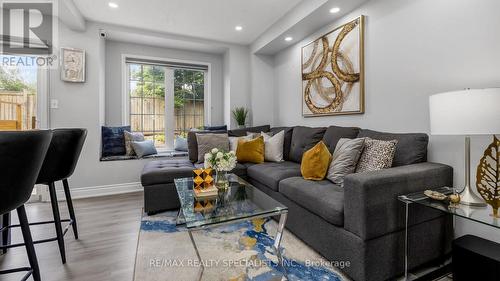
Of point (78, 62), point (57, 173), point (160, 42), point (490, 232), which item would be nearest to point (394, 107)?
point (490, 232)

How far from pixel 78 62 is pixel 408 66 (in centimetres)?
396

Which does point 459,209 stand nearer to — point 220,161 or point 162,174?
point 220,161

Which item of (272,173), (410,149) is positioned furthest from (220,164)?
(410,149)

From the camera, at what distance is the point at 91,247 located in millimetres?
1982

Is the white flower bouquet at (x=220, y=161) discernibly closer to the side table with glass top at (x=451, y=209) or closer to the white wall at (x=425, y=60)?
the side table with glass top at (x=451, y=209)

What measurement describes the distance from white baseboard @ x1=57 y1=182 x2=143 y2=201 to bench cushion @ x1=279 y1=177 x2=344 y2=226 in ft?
8.29

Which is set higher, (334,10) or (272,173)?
(334,10)

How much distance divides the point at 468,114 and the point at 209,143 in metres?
2.74

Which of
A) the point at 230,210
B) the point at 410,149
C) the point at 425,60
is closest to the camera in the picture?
the point at 230,210

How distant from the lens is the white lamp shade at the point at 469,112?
1.29 m

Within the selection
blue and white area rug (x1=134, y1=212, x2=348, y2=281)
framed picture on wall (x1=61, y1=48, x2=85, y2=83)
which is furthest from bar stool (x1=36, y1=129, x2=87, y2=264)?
framed picture on wall (x1=61, y1=48, x2=85, y2=83)

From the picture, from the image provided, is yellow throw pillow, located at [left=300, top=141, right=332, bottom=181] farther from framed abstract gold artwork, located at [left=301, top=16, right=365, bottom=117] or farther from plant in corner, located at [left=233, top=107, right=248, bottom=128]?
plant in corner, located at [left=233, top=107, right=248, bottom=128]

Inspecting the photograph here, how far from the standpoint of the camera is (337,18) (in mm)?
2889

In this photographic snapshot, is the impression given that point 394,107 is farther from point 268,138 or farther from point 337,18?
point 268,138
